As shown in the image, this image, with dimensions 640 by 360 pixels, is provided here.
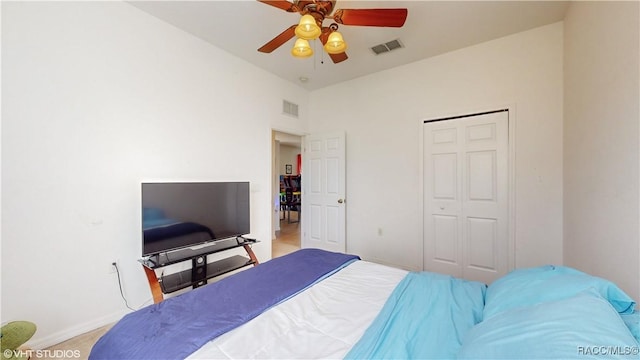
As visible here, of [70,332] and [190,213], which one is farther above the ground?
[190,213]

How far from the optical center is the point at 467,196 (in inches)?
116

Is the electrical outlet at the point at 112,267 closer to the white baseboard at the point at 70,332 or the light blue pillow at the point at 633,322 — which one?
the white baseboard at the point at 70,332

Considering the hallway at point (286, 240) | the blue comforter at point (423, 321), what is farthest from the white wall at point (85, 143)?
the blue comforter at point (423, 321)

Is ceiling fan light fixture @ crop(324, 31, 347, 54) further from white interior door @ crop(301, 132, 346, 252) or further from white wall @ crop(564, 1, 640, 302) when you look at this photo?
white interior door @ crop(301, 132, 346, 252)

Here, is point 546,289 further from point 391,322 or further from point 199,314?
point 199,314

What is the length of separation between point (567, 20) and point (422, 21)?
1309 mm

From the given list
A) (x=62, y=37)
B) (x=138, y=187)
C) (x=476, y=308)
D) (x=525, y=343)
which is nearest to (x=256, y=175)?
(x=138, y=187)

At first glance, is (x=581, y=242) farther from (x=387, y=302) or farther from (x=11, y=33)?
(x=11, y=33)

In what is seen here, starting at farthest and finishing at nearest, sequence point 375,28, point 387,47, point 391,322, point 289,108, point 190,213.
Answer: point 289,108 → point 387,47 → point 375,28 → point 190,213 → point 391,322

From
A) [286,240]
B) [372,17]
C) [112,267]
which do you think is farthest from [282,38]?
[286,240]

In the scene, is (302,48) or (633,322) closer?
(633,322)

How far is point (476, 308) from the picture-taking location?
119 centimetres

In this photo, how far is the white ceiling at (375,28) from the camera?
2254mm

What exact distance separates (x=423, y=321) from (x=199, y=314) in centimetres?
103
